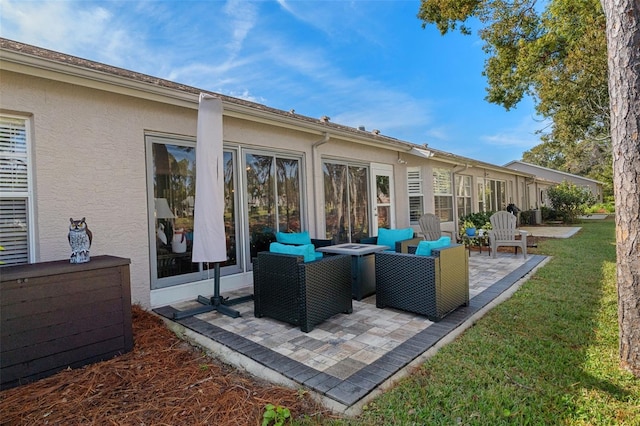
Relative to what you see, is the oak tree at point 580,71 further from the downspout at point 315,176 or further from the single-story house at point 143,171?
the downspout at point 315,176

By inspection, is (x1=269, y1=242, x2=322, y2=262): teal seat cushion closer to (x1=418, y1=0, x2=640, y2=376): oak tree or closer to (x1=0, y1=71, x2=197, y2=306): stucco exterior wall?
(x1=0, y1=71, x2=197, y2=306): stucco exterior wall

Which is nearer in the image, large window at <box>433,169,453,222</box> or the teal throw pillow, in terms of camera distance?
the teal throw pillow

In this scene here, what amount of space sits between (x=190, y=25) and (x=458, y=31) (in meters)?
8.39

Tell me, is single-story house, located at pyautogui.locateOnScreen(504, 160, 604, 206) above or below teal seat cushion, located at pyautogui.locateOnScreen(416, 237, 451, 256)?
above

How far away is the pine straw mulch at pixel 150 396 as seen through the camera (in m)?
2.38

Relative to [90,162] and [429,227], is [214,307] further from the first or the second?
[429,227]

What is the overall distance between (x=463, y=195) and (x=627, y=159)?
10928 mm

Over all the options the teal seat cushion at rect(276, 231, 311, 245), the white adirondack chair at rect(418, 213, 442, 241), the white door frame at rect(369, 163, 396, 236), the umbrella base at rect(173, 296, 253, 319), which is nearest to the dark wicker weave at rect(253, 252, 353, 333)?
the umbrella base at rect(173, 296, 253, 319)

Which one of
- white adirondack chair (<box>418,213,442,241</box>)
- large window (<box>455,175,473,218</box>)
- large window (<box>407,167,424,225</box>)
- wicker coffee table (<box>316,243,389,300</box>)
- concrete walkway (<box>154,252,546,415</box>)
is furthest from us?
large window (<box>455,175,473,218</box>)

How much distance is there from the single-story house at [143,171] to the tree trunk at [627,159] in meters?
4.25

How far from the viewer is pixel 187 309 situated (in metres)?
4.59

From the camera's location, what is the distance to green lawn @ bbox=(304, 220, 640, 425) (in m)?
2.33

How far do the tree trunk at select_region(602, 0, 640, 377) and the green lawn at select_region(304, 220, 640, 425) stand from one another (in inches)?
15.5

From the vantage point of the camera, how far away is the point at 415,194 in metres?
10.4
